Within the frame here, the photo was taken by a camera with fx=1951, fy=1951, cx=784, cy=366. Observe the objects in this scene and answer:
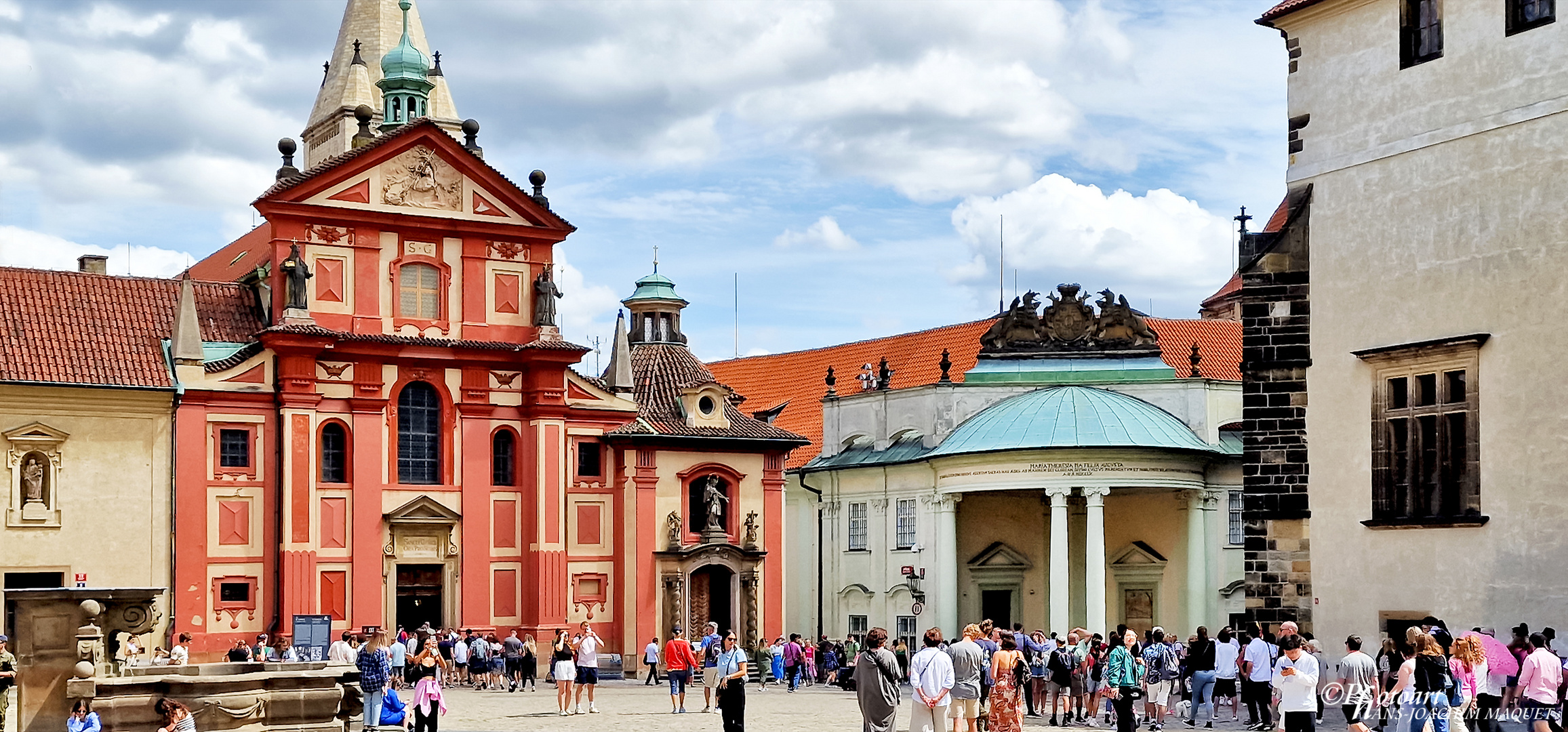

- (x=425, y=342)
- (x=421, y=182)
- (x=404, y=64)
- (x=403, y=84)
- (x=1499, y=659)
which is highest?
(x=404, y=64)

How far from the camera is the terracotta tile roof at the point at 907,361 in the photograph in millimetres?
65062

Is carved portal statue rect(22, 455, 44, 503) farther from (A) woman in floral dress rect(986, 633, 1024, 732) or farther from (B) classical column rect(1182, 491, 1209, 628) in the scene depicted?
(B) classical column rect(1182, 491, 1209, 628)

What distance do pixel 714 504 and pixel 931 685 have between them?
98.6ft

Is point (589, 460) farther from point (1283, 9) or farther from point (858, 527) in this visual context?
point (1283, 9)

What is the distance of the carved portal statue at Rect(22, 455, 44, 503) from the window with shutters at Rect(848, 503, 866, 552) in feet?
74.0

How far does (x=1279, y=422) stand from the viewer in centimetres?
2898

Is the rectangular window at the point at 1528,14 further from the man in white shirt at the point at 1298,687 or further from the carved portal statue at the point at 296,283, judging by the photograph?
the carved portal statue at the point at 296,283

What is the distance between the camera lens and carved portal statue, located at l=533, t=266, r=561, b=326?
48375mm

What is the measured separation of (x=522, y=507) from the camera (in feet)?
158

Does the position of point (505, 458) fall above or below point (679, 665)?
above

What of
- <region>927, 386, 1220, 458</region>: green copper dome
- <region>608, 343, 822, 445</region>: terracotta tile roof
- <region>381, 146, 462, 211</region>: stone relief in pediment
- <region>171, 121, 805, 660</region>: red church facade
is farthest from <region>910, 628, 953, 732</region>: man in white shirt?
<region>608, 343, 822, 445</region>: terracotta tile roof

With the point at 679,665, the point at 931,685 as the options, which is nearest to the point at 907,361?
the point at 679,665

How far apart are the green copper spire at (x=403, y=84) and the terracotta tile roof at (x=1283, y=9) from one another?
2717 centimetres

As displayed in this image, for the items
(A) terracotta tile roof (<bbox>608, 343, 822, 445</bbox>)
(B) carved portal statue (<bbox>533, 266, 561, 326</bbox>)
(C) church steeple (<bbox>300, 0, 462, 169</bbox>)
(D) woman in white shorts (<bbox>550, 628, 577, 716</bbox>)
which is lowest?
(D) woman in white shorts (<bbox>550, 628, 577, 716</bbox>)
